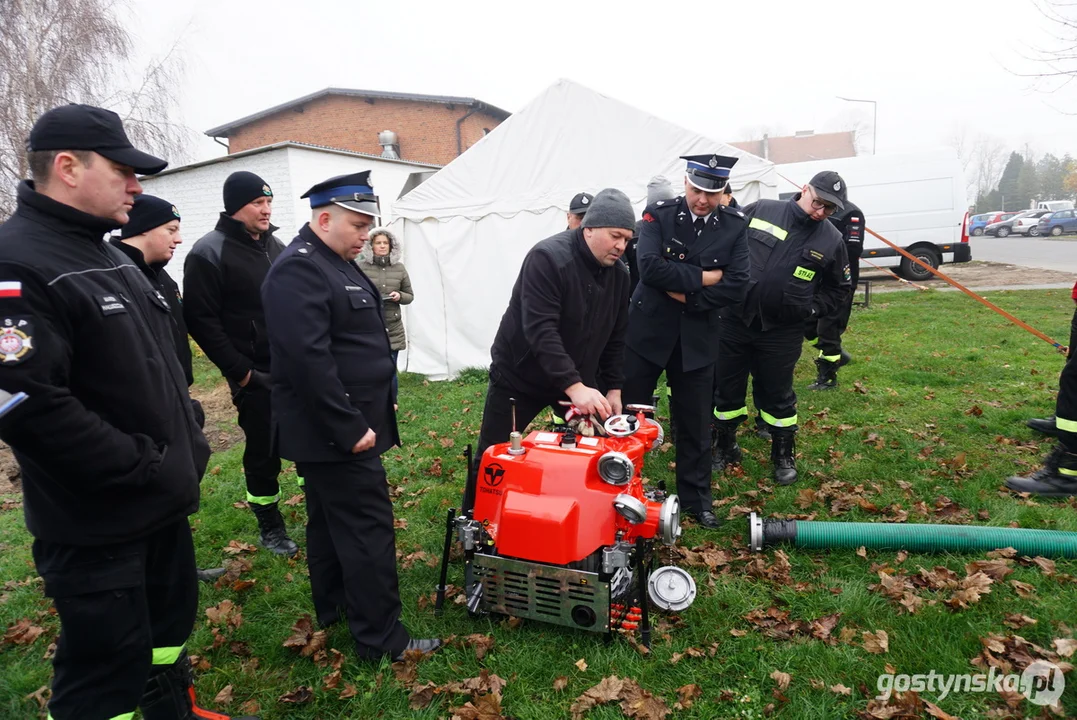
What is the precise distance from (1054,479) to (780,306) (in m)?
2.31

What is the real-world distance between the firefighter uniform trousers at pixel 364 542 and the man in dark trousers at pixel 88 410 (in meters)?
0.77

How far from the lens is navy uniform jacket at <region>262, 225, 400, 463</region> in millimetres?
2725

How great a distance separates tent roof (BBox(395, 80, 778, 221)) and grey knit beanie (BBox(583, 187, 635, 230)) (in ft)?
18.5

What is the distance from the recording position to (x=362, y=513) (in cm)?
300

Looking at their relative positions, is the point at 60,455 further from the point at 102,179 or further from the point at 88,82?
the point at 88,82

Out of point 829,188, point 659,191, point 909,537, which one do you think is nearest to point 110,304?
point 909,537

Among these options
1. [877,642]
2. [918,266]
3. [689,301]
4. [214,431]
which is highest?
[689,301]

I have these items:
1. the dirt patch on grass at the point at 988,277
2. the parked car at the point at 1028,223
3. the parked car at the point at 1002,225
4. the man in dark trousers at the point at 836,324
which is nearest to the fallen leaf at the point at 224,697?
the man in dark trousers at the point at 836,324

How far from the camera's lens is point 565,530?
295 cm

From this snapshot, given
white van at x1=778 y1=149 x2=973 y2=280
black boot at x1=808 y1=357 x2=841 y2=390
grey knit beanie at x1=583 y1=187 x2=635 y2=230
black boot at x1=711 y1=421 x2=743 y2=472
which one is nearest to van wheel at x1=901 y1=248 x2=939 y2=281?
white van at x1=778 y1=149 x2=973 y2=280

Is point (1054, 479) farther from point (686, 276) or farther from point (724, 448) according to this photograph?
point (686, 276)

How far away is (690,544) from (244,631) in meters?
2.79

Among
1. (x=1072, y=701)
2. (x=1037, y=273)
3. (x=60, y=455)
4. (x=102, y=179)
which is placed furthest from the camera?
(x=1037, y=273)

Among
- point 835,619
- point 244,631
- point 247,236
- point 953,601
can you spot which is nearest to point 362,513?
point 244,631
